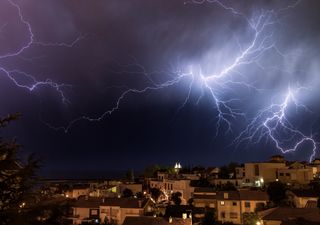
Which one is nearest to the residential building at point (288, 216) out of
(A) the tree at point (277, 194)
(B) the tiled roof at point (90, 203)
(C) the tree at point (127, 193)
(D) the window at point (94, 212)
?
(A) the tree at point (277, 194)

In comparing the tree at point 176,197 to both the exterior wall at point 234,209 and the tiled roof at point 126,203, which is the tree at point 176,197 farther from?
the exterior wall at point 234,209

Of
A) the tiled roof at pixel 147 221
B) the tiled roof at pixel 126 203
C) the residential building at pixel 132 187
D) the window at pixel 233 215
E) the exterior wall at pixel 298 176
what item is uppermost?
the exterior wall at pixel 298 176

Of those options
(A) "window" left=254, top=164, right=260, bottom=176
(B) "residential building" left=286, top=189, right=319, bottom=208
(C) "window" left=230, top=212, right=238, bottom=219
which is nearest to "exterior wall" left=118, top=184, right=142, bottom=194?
(A) "window" left=254, top=164, right=260, bottom=176

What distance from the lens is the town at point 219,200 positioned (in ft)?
64.2

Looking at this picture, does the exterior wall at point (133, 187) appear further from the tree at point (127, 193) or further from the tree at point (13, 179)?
the tree at point (13, 179)

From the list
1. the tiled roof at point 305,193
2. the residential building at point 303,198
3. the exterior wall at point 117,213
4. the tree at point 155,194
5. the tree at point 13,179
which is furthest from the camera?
the tree at point 155,194

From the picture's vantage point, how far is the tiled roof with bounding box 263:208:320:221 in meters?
17.4

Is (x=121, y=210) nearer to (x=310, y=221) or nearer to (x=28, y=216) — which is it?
(x=310, y=221)

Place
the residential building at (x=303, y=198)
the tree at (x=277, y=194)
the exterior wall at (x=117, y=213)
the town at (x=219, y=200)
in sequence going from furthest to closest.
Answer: the tree at (x=277, y=194) < the exterior wall at (x=117, y=213) < the residential building at (x=303, y=198) < the town at (x=219, y=200)

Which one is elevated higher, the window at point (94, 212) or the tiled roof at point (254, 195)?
the tiled roof at point (254, 195)

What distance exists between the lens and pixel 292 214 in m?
18.3

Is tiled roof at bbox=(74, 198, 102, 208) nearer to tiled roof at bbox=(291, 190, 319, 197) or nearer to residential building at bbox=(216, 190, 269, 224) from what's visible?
residential building at bbox=(216, 190, 269, 224)

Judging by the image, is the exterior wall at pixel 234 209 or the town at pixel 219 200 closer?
the town at pixel 219 200

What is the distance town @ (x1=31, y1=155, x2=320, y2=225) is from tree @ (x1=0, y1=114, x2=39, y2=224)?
6987 mm
